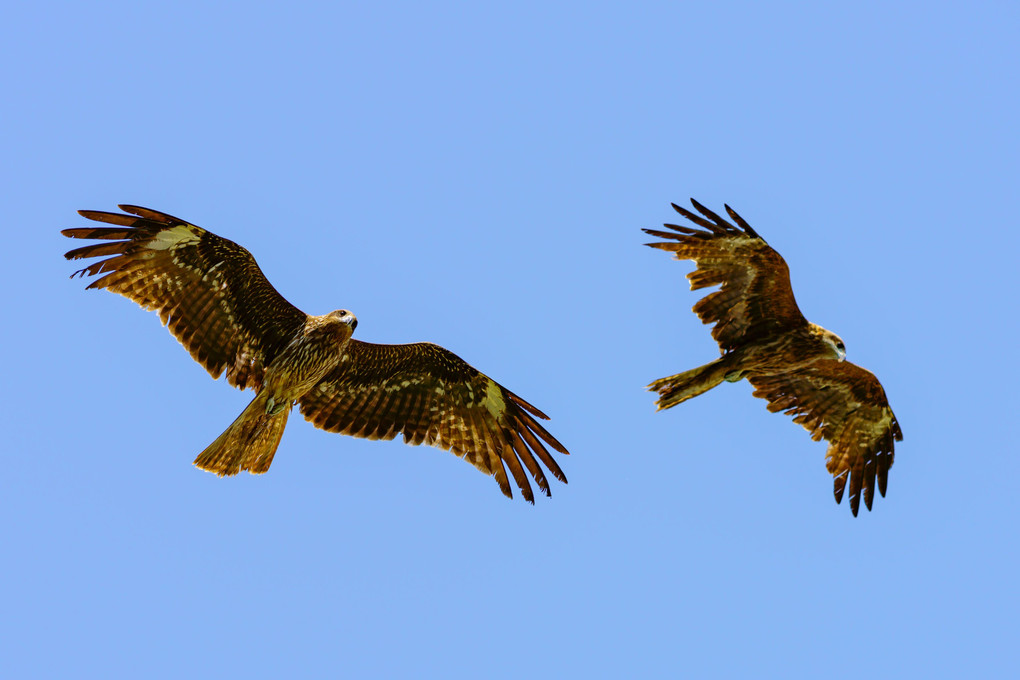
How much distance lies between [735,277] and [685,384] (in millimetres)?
1547

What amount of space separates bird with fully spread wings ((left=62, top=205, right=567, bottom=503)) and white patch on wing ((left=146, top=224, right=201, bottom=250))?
0.01m

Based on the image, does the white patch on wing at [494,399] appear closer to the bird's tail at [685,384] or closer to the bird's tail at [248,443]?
the bird's tail at [685,384]

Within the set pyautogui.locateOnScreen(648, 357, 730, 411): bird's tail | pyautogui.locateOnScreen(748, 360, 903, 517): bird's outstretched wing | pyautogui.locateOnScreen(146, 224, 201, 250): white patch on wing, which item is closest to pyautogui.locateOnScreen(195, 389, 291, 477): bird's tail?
pyautogui.locateOnScreen(146, 224, 201, 250): white patch on wing

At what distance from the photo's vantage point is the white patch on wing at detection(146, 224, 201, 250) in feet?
44.6

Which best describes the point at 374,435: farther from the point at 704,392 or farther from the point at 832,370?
the point at 832,370

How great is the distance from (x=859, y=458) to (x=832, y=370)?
1296 millimetres

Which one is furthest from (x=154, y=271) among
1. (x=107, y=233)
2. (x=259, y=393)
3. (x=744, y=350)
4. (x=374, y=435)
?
(x=744, y=350)

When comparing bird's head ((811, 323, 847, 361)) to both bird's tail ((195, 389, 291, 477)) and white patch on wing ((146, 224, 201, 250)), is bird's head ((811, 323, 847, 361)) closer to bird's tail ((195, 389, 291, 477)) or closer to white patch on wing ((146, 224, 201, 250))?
bird's tail ((195, 389, 291, 477))

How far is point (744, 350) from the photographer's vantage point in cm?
1473

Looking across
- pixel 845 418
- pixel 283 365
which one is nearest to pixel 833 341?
pixel 845 418

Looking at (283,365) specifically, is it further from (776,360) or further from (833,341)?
(833,341)

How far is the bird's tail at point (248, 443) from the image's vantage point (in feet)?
45.1

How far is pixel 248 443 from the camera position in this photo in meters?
14.0

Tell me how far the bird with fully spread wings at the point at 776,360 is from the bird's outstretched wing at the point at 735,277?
0.5 inches
